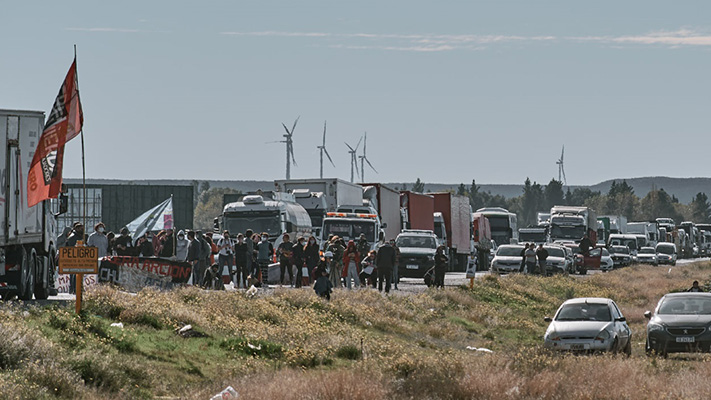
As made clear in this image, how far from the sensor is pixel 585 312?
81.5 ft

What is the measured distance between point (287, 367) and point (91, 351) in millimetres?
3262

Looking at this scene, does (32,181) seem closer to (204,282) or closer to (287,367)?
(287,367)

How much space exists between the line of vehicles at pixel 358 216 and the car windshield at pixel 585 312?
15168 millimetres

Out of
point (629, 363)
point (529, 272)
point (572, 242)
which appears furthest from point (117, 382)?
point (572, 242)

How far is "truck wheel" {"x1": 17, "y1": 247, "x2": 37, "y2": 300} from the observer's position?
2580 cm

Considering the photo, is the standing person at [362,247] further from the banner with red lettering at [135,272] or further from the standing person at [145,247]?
the banner with red lettering at [135,272]

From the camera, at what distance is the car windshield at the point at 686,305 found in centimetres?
2612

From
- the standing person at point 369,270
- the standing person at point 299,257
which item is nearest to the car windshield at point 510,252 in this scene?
the standing person at point 369,270

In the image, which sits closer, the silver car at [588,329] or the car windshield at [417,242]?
the silver car at [588,329]

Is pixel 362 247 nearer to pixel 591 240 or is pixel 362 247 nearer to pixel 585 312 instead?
pixel 585 312

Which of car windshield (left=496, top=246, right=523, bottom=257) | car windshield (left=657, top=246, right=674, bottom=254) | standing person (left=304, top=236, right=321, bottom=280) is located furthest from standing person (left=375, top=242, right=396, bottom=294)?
car windshield (left=657, top=246, right=674, bottom=254)

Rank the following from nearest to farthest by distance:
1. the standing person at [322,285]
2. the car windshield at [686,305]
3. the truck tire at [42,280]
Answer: the car windshield at [686,305] → the truck tire at [42,280] → the standing person at [322,285]

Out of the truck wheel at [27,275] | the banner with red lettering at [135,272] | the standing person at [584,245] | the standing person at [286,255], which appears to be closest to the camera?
the truck wheel at [27,275]

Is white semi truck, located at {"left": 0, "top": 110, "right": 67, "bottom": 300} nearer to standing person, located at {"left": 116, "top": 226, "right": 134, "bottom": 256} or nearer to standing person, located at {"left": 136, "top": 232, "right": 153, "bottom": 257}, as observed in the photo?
standing person, located at {"left": 116, "top": 226, "right": 134, "bottom": 256}
